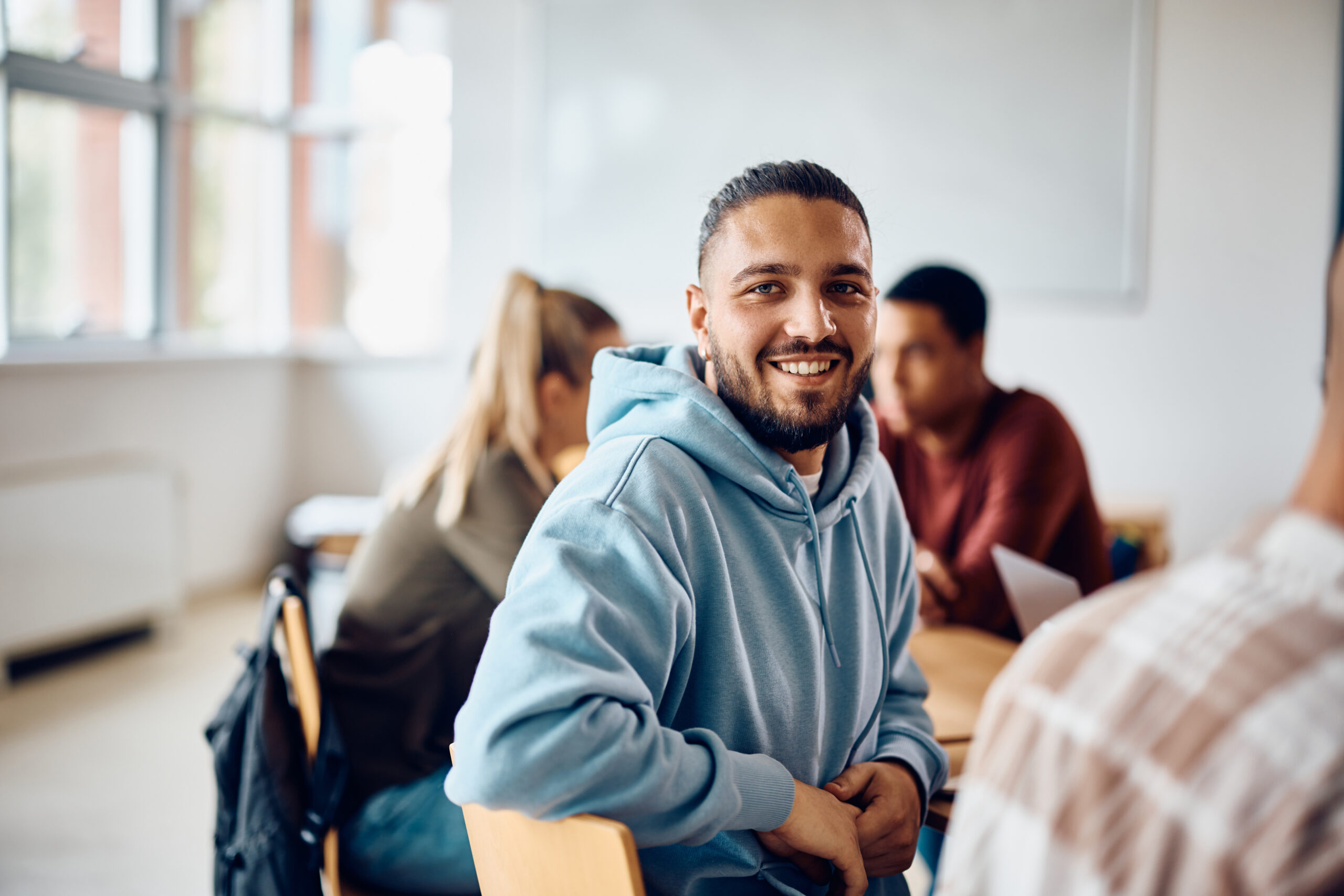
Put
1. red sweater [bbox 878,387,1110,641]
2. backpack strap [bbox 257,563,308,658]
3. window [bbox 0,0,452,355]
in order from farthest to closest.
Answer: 1. window [bbox 0,0,452,355]
2. red sweater [bbox 878,387,1110,641]
3. backpack strap [bbox 257,563,308,658]

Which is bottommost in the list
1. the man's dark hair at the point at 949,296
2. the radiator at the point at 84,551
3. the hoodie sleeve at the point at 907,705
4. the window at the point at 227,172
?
the radiator at the point at 84,551

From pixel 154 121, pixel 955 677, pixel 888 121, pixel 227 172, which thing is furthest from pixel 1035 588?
pixel 227 172

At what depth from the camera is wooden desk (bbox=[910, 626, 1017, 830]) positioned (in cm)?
129

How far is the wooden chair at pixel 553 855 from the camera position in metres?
0.78

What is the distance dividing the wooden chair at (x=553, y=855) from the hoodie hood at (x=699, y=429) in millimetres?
360

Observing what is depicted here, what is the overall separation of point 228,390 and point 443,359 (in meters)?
0.98

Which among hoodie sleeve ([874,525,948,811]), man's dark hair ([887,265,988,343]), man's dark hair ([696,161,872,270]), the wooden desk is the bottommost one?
the wooden desk

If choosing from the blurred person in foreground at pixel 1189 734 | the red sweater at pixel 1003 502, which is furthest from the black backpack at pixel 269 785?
the red sweater at pixel 1003 502

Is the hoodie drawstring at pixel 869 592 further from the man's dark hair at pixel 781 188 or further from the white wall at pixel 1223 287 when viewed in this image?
the white wall at pixel 1223 287

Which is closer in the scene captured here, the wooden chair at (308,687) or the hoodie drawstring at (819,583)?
the hoodie drawstring at (819,583)

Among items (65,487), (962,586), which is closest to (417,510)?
(962,586)

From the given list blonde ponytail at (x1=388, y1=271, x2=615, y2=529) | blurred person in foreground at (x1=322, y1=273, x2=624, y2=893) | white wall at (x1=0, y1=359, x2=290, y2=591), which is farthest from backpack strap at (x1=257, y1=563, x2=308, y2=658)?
white wall at (x1=0, y1=359, x2=290, y2=591)

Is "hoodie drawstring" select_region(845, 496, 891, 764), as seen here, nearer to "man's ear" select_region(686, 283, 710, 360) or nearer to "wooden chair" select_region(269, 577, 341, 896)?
"man's ear" select_region(686, 283, 710, 360)

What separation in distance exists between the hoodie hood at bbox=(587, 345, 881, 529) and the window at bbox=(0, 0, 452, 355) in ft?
11.4
